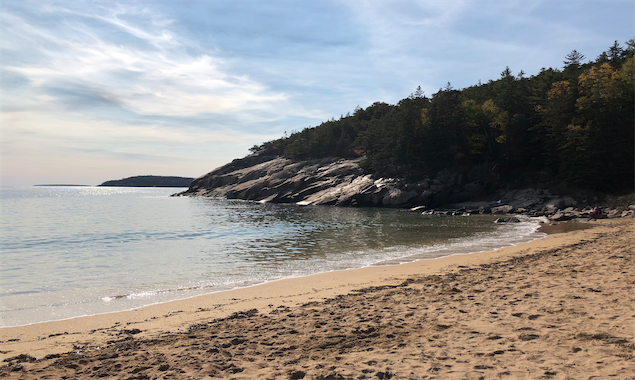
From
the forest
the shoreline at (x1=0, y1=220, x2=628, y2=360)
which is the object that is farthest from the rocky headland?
the shoreline at (x1=0, y1=220, x2=628, y2=360)

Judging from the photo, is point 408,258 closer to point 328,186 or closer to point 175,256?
point 175,256

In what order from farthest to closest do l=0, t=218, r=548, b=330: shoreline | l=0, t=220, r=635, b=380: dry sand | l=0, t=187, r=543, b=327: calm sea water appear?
1. l=0, t=187, r=543, b=327: calm sea water
2. l=0, t=218, r=548, b=330: shoreline
3. l=0, t=220, r=635, b=380: dry sand

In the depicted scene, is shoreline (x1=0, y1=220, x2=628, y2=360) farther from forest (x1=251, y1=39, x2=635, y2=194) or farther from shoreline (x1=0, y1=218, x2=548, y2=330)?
forest (x1=251, y1=39, x2=635, y2=194)

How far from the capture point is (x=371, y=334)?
7203 millimetres

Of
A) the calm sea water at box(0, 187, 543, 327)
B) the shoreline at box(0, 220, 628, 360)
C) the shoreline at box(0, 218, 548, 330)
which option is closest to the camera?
the shoreline at box(0, 220, 628, 360)

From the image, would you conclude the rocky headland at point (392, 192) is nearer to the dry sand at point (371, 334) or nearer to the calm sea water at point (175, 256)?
the calm sea water at point (175, 256)

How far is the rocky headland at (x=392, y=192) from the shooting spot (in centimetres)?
4348

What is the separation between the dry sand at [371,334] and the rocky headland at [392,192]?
30637 mm

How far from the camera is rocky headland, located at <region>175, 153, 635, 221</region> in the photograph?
43484 millimetres

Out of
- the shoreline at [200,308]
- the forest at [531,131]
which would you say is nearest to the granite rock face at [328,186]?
the forest at [531,131]

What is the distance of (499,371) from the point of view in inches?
206

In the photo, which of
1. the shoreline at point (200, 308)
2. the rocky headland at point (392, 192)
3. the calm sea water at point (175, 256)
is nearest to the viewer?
the shoreline at point (200, 308)

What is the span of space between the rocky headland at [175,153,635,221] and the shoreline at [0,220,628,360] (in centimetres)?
2818

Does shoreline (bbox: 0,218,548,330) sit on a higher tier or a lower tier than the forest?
lower
